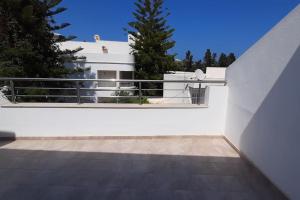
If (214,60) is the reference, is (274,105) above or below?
below

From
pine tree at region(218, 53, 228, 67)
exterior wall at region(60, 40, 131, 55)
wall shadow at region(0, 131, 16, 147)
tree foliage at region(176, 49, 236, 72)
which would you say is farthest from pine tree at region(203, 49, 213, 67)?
wall shadow at region(0, 131, 16, 147)

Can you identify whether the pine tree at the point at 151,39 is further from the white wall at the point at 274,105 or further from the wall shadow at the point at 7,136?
the white wall at the point at 274,105

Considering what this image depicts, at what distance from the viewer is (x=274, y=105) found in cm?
246

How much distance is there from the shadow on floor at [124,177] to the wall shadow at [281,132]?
0.64 ft

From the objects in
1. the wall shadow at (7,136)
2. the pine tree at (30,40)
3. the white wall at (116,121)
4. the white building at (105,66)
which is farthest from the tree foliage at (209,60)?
the wall shadow at (7,136)

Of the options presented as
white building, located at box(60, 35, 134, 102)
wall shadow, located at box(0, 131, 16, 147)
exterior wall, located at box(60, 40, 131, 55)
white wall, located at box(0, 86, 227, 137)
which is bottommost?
wall shadow, located at box(0, 131, 16, 147)

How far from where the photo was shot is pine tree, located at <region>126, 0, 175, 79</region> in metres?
16.6

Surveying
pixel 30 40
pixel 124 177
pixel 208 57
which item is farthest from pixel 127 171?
pixel 208 57

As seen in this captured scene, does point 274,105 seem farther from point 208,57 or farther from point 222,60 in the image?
point 208,57

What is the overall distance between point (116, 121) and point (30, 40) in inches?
339

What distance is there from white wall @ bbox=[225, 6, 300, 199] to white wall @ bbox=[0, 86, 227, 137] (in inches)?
24.8

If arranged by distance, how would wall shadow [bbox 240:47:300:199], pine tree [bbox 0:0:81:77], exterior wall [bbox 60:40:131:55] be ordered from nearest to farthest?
wall shadow [bbox 240:47:300:199]
pine tree [bbox 0:0:81:77]
exterior wall [bbox 60:40:131:55]

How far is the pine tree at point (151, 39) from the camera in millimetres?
16625

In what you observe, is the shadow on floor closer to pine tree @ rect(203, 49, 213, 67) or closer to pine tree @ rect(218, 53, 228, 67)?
pine tree @ rect(218, 53, 228, 67)
